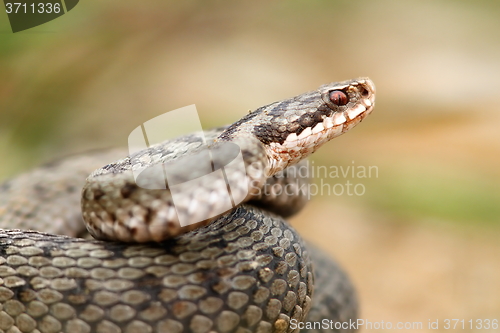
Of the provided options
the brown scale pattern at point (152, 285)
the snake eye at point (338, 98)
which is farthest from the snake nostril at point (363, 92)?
the brown scale pattern at point (152, 285)

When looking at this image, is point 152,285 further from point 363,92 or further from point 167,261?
point 363,92

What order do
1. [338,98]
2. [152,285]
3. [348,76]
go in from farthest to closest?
[348,76] < [338,98] < [152,285]

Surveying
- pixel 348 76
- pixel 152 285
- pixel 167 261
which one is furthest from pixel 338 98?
pixel 348 76

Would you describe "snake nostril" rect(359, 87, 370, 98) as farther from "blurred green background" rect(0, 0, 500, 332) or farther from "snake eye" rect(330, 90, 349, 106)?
"blurred green background" rect(0, 0, 500, 332)

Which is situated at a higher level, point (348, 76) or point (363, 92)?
point (363, 92)

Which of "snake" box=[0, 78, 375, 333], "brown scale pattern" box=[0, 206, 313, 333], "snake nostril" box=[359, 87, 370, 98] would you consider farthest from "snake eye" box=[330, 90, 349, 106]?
"brown scale pattern" box=[0, 206, 313, 333]
